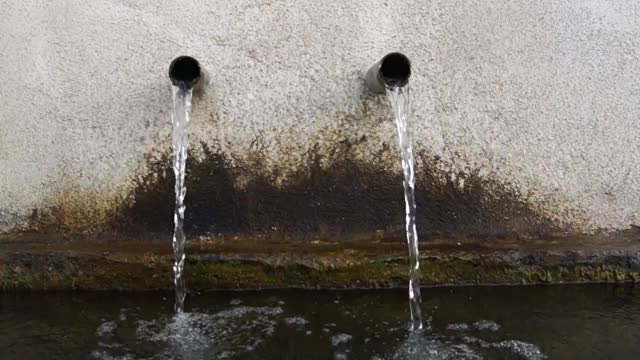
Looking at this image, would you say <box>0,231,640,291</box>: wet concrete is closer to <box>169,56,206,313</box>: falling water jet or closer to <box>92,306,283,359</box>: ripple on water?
<box>169,56,206,313</box>: falling water jet

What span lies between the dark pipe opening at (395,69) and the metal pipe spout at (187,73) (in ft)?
3.02

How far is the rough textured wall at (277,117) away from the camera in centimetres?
370

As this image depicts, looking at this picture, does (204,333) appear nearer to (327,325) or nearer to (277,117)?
(327,325)

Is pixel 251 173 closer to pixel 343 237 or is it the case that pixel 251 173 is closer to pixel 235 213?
pixel 235 213

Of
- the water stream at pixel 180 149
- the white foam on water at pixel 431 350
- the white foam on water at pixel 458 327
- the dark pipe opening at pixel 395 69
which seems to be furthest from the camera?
the water stream at pixel 180 149

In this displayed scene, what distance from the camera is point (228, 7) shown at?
3.72m

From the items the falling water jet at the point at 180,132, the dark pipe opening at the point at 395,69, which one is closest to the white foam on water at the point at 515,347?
the dark pipe opening at the point at 395,69

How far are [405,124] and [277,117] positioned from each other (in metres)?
0.69

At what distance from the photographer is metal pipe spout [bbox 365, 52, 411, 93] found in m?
3.39

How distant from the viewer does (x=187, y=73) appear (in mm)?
3537

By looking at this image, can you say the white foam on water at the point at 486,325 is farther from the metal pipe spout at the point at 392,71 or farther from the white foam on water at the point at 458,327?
the metal pipe spout at the point at 392,71

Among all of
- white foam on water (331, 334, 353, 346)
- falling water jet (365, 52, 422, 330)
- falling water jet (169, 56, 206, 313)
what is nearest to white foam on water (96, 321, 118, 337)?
falling water jet (169, 56, 206, 313)

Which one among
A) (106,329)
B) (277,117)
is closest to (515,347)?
(277,117)

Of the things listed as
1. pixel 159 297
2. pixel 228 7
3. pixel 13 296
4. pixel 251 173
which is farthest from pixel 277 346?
pixel 228 7
